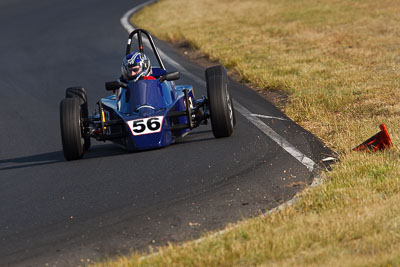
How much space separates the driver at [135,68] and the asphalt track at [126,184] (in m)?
1.03

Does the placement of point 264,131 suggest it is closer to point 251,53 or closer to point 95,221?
point 95,221

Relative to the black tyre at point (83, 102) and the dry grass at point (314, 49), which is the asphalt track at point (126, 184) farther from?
the dry grass at point (314, 49)

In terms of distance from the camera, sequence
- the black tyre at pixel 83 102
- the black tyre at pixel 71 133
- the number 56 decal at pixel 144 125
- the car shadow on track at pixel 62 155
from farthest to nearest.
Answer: the black tyre at pixel 83 102, the car shadow on track at pixel 62 155, the black tyre at pixel 71 133, the number 56 decal at pixel 144 125

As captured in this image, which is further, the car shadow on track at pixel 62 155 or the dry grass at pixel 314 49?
the dry grass at pixel 314 49

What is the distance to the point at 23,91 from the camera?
655 inches

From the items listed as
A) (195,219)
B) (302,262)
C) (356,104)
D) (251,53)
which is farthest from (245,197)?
(251,53)

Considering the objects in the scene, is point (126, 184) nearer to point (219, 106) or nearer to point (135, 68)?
point (219, 106)

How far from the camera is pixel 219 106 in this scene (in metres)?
10.3

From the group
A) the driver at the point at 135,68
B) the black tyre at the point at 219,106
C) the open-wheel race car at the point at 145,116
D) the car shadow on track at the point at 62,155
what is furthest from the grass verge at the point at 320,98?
the driver at the point at 135,68

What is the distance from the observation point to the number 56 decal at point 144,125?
995cm

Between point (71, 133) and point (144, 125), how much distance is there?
927 mm

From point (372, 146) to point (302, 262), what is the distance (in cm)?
352

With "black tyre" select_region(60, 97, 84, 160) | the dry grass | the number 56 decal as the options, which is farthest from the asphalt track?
the dry grass

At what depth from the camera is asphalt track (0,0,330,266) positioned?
271 inches
